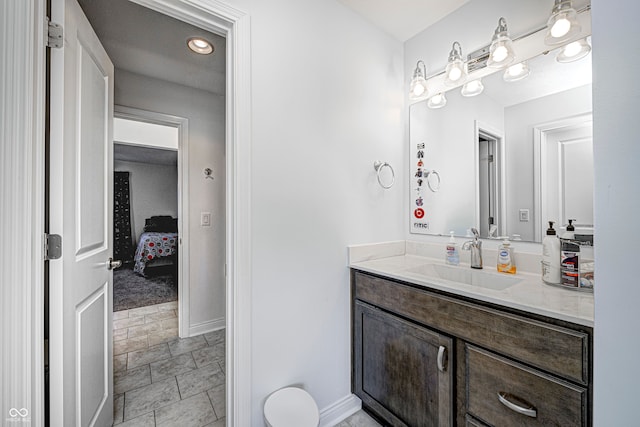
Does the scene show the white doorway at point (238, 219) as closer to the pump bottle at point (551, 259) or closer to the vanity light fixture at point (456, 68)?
the vanity light fixture at point (456, 68)

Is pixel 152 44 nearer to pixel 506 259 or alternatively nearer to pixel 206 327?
pixel 206 327

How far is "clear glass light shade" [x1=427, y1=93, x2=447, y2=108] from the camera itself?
175 cm

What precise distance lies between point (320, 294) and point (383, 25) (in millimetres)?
1810

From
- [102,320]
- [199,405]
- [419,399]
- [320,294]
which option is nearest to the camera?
[419,399]

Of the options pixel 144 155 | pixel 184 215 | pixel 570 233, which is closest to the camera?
pixel 570 233

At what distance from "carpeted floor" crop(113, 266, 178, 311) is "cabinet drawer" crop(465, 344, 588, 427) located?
3.79 metres

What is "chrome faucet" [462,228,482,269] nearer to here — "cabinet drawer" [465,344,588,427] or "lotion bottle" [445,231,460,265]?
"lotion bottle" [445,231,460,265]

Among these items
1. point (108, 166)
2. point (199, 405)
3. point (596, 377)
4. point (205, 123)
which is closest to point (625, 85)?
point (596, 377)

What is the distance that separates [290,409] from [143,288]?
13.1ft

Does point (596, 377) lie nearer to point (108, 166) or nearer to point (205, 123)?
point (108, 166)

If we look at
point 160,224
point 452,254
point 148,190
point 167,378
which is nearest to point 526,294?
point 452,254

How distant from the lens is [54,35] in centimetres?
97

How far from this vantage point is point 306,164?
146cm

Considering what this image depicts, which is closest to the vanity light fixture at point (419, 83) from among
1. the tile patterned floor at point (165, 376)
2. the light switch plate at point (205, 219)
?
the light switch plate at point (205, 219)
